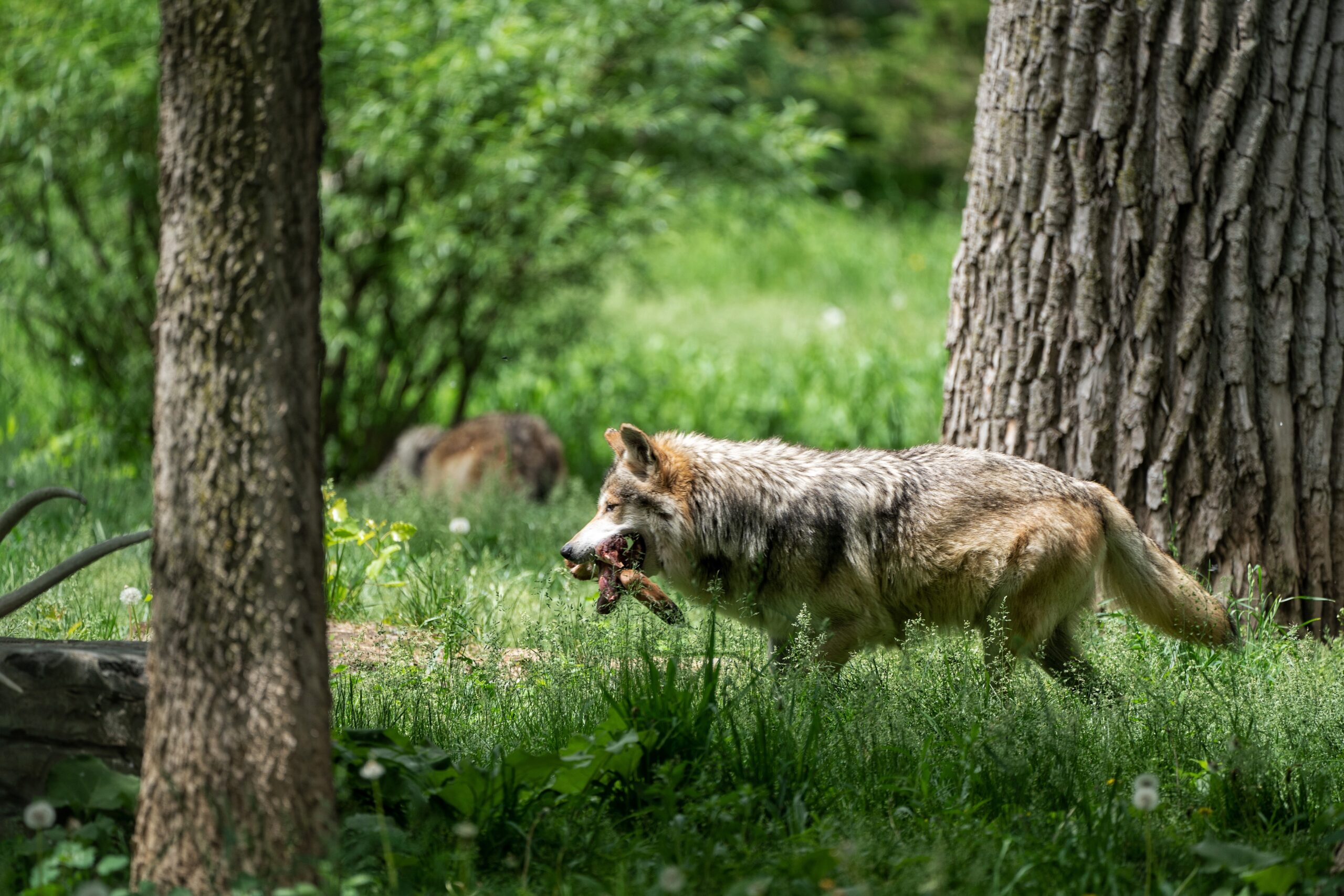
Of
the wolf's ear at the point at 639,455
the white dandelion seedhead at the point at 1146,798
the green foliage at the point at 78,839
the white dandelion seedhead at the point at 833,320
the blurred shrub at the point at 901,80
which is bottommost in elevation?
the green foliage at the point at 78,839

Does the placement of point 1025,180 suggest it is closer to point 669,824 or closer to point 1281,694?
point 1281,694

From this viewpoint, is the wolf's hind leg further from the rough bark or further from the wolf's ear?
the rough bark

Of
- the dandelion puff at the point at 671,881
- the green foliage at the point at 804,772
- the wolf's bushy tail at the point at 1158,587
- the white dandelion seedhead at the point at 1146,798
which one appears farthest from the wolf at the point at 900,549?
the dandelion puff at the point at 671,881

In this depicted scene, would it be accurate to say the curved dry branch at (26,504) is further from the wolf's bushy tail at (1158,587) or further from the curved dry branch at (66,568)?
the wolf's bushy tail at (1158,587)

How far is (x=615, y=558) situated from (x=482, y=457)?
4186 mm

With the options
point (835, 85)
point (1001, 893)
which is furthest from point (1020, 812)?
point (835, 85)

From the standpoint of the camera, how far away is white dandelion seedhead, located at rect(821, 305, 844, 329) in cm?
1539

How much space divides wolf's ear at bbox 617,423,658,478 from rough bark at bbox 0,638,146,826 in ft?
7.38

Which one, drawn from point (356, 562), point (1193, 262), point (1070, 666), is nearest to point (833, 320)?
point (356, 562)

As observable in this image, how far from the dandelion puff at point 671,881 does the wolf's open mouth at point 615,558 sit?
2.13 m

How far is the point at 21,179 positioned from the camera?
934 cm

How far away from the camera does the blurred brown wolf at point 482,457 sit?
8.94 m

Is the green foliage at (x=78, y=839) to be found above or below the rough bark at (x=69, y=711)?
below

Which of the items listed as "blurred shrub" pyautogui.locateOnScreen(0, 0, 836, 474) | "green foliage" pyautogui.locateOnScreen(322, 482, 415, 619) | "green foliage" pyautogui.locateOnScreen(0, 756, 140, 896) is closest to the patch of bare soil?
"green foliage" pyautogui.locateOnScreen(322, 482, 415, 619)
